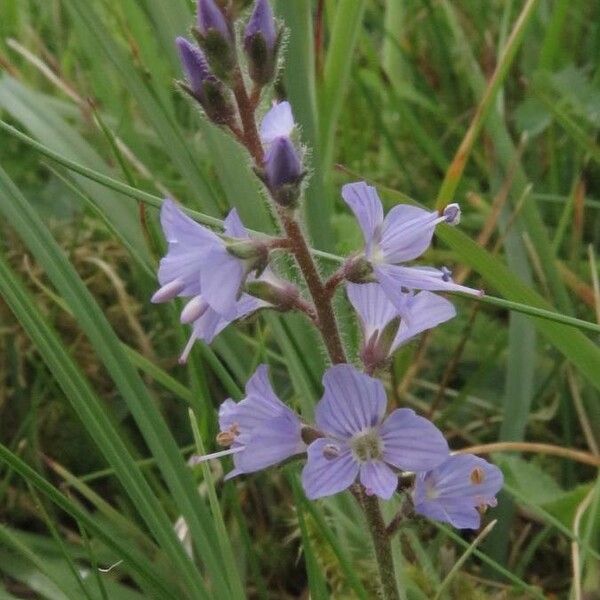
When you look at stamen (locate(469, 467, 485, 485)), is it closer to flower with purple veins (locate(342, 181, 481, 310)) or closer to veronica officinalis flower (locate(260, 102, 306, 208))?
flower with purple veins (locate(342, 181, 481, 310))

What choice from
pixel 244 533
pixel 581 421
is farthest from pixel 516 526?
pixel 244 533

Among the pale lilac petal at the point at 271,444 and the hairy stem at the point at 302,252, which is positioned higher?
the hairy stem at the point at 302,252

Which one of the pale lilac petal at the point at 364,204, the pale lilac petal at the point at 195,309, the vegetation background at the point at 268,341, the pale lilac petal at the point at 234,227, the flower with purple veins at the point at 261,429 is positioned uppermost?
the pale lilac petal at the point at 234,227

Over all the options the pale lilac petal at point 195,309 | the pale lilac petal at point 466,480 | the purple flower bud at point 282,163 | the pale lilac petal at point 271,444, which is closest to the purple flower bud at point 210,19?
the purple flower bud at point 282,163

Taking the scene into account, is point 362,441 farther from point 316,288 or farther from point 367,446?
point 316,288

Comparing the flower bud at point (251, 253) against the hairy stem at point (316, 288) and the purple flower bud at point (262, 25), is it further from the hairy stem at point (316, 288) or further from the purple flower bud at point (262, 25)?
the purple flower bud at point (262, 25)

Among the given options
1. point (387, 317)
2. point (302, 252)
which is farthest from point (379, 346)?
point (302, 252)

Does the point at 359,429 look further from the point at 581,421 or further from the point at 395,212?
the point at 581,421

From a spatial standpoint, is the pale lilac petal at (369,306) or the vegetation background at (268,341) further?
the vegetation background at (268,341)
